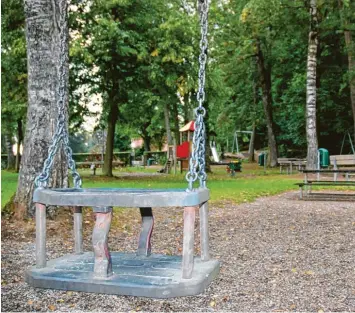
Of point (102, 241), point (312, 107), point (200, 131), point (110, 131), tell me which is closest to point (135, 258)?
point (102, 241)

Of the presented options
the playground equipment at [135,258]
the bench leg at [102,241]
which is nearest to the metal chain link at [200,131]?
the playground equipment at [135,258]

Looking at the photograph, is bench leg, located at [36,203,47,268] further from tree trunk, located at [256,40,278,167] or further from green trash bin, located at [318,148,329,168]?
tree trunk, located at [256,40,278,167]

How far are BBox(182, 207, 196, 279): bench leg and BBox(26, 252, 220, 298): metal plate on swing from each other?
0.07 meters

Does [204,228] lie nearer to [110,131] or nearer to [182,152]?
[110,131]

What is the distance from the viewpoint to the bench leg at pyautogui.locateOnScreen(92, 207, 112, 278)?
3.81 metres

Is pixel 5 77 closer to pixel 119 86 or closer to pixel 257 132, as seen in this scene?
pixel 119 86

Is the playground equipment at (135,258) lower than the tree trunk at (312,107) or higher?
lower

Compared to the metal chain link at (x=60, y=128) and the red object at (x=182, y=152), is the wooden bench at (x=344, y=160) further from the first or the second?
the metal chain link at (x=60, y=128)

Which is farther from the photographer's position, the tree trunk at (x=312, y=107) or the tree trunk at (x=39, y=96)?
the tree trunk at (x=312, y=107)

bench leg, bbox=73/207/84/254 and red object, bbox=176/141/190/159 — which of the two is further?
red object, bbox=176/141/190/159

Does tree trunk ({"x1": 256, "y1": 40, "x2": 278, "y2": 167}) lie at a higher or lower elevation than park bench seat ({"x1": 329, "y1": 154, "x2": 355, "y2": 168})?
higher

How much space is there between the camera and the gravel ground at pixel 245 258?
11.9 feet

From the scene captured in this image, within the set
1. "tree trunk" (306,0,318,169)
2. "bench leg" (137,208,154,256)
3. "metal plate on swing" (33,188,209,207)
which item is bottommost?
"bench leg" (137,208,154,256)

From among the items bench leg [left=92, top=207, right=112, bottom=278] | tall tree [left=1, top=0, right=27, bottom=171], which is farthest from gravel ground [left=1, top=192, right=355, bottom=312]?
tall tree [left=1, top=0, right=27, bottom=171]
